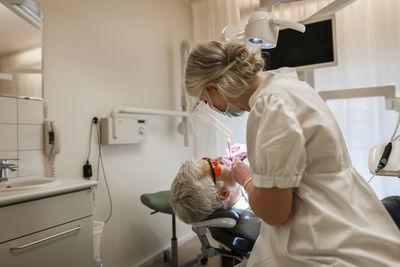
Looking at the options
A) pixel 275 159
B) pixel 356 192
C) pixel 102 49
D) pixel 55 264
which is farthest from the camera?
pixel 102 49

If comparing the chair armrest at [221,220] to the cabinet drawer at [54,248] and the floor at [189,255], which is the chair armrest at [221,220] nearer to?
the cabinet drawer at [54,248]

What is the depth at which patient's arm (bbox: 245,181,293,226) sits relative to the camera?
665mm

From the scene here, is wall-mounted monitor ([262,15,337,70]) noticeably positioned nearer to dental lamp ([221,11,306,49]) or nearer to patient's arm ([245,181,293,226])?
dental lamp ([221,11,306,49])

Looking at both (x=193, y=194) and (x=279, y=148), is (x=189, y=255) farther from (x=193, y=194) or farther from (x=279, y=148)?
(x=279, y=148)

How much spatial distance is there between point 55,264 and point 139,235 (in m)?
1.23

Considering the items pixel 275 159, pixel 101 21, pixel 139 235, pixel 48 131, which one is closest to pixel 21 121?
pixel 48 131

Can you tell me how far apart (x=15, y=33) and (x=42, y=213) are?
109 cm

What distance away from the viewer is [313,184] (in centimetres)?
72

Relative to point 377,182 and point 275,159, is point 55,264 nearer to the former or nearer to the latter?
point 275,159

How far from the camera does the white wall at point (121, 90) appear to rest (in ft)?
6.07

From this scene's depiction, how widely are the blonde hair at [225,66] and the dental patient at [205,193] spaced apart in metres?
0.41

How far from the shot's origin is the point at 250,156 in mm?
731

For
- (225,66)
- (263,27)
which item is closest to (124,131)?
(263,27)

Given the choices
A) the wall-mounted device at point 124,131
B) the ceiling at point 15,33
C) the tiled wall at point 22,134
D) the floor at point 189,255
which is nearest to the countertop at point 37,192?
the tiled wall at point 22,134
